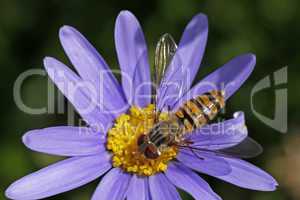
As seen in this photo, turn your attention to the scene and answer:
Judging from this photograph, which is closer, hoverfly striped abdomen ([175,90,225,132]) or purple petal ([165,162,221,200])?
purple petal ([165,162,221,200])

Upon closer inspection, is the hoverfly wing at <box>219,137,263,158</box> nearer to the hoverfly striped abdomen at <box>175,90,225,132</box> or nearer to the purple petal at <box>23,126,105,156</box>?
the hoverfly striped abdomen at <box>175,90,225,132</box>

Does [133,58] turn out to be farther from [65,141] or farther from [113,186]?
[113,186]

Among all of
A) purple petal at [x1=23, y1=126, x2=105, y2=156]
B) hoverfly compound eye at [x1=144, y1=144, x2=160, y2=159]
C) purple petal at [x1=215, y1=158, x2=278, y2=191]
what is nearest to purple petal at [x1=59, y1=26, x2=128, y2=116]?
purple petal at [x1=23, y1=126, x2=105, y2=156]

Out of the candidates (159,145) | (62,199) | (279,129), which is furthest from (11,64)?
(279,129)

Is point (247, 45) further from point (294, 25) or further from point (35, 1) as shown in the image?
point (35, 1)

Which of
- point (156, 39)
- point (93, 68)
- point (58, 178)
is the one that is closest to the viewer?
point (58, 178)

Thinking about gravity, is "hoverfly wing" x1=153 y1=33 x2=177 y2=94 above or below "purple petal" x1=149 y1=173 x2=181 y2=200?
above

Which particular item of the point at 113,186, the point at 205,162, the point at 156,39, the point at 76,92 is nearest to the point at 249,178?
the point at 205,162
